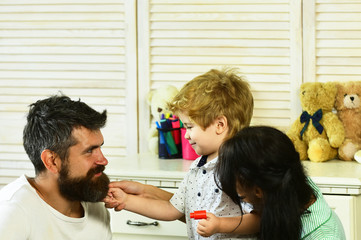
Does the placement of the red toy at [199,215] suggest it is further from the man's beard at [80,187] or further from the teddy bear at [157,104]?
the teddy bear at [157,104]

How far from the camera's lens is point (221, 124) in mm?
1952

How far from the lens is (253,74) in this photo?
9.19ft

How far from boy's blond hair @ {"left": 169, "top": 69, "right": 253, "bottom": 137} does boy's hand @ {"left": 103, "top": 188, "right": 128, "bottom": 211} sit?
0.33 meters

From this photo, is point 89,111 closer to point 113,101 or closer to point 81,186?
point 81,186

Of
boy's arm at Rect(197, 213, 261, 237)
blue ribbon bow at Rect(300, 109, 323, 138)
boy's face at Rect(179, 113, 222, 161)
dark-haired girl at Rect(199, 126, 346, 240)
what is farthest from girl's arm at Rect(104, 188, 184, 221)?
blue ribbon bow at Rect(300, 109, 323, 138)

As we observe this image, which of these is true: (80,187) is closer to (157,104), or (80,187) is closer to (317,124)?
(157,104)

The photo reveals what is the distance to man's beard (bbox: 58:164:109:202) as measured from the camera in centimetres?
177

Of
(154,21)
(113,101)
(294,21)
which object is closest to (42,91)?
(113,101)

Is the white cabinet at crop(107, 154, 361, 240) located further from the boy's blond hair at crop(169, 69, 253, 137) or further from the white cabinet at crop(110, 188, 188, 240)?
the boy's blond hair at crop(169, 69, 253, 137)

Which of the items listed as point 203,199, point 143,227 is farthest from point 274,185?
point 143,227

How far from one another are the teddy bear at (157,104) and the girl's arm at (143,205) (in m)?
0.78

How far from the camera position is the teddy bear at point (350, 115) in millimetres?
2646

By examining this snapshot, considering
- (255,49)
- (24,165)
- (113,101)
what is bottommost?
(24,165)

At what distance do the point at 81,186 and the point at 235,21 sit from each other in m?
1.33
